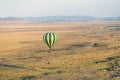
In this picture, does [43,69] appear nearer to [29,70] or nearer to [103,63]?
[29,70]

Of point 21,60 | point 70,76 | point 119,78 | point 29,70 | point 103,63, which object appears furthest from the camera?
point 21,60

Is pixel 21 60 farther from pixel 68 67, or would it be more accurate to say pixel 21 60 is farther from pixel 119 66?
pixel 119 66

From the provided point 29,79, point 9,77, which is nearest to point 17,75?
point 9,77

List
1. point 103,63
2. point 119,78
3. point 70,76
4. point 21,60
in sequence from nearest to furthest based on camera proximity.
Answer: point 119,78 < point 70,76 < point 103,63 < point 21,60

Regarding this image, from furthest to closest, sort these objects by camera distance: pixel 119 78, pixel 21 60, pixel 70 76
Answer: pixel 21 60, pixel 70 76, pixel 119 78

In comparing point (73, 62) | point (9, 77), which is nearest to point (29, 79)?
point (9, 77)

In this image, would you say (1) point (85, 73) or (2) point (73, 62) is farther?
(2) point (73, 62)

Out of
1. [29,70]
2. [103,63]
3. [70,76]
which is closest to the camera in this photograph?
[70,76]

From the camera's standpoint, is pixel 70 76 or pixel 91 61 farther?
pixel 91 61
